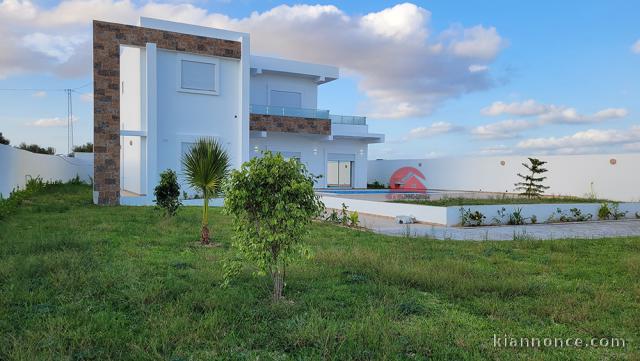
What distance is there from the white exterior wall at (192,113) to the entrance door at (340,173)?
9.94m

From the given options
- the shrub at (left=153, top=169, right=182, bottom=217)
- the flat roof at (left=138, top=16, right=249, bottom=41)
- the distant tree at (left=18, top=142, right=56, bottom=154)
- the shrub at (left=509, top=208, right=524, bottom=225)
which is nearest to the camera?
the shrub at (left=153, top=169, right=182, bottom=217)

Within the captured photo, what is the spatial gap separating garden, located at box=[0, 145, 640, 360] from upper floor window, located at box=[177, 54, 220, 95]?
12454 mm

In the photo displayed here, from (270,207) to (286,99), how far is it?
2201 cm

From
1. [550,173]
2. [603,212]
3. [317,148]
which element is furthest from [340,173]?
[603,212]

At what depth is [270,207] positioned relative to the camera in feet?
15.2

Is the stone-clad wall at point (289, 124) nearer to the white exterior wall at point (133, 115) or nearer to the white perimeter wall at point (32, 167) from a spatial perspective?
the white exterior wall at point (133, 115)

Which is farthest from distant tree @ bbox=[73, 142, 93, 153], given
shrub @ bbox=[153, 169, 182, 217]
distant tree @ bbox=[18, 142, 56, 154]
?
shrub @ bbox=[153, 169, 182, 217]

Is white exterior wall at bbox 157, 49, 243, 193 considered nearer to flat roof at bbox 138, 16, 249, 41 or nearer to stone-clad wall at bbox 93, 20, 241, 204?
flat roof at bbox 138, 16, 249, 41

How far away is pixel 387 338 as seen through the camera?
146 inches

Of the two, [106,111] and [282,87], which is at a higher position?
[282,87]

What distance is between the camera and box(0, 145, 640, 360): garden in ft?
12.0

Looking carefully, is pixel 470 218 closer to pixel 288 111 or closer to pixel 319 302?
pixel 319 302

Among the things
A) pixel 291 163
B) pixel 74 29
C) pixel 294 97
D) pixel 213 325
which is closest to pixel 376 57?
pixel 294 97

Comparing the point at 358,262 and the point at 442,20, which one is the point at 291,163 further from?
the point at 442,20
